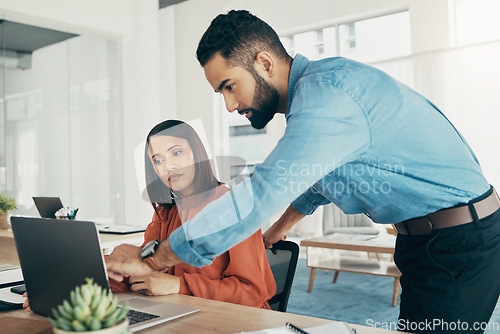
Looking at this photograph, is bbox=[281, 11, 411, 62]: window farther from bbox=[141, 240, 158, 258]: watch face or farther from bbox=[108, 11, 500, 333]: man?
bbox=[141, 240, 158, 258]: watch face

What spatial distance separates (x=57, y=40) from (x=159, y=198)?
4192 mm

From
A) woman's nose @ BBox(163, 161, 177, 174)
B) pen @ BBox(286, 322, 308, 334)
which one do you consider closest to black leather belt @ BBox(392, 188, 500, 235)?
pen @ BBox(286, 322, 308, 334)

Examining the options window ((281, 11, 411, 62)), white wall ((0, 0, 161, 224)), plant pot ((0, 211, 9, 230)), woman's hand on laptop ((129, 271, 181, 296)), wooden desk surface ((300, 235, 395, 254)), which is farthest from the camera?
white wall ((0, 0, 161, 224))

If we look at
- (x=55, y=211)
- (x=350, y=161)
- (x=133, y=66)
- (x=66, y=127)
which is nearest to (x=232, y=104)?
(x=350, y=161)

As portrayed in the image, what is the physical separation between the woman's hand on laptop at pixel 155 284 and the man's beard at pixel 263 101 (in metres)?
0.53

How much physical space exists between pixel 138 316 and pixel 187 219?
59 cm

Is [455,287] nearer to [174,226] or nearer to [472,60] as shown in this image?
[174,226]

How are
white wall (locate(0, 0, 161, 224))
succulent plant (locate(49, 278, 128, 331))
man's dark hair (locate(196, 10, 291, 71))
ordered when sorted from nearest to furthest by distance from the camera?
1. succulent plant (locate(49, 278, 128, 331))
2. man's dark hair (locate(196, 10, 291, 71))
3. white wall (locate(0, 0, 161, 224))

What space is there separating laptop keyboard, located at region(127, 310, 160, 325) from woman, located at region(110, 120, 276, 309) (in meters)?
0.17

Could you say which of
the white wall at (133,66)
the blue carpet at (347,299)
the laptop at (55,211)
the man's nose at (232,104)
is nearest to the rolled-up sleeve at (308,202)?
the man's nose at (232,104)

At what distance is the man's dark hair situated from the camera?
111 cm

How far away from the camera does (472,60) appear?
182 inches

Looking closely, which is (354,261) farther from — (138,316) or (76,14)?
(76,14)

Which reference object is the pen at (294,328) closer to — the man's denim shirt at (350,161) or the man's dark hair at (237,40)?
the man's denim shirt at (350,161)
